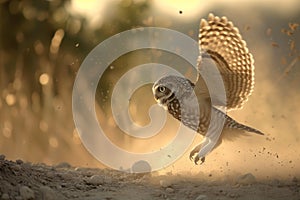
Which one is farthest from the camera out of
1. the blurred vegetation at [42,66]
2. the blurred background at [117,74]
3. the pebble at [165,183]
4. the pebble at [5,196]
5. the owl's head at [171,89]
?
the blurred vegetation at [42,66]

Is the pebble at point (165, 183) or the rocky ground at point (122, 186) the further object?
the pebble at point (165, 183)

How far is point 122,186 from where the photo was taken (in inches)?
181

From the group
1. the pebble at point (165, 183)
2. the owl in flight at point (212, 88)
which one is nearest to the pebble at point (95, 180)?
the pebble at point (165, 183)

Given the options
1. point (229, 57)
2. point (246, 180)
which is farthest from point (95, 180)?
point (229, 57)

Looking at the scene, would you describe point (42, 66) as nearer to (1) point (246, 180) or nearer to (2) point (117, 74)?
(2) point (117, 74)

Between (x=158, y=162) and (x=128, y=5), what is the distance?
392 cm

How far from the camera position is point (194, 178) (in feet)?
16.1

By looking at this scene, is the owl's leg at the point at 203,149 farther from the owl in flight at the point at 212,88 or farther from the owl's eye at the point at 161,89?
the owl's eye at the point at 161,89

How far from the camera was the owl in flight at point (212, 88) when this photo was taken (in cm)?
497

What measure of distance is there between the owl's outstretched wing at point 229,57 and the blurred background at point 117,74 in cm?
79

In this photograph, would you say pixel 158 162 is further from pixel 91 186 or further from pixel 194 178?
pixel 91 186

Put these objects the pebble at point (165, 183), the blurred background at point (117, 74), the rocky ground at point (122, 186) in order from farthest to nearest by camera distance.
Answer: the blurred background at point (117, 74) → the pebble at point (165, 183) → the rocky ground at point (122, 186)

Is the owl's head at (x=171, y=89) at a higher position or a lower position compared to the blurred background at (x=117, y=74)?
lower

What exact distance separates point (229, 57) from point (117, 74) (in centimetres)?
392
